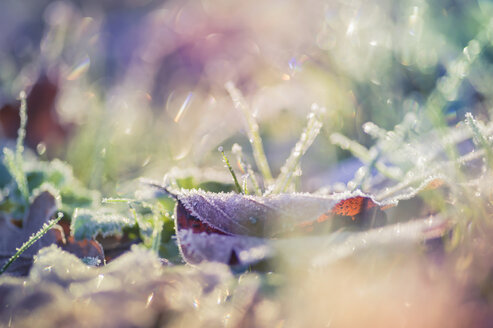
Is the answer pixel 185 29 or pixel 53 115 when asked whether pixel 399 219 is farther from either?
pixel 185 29

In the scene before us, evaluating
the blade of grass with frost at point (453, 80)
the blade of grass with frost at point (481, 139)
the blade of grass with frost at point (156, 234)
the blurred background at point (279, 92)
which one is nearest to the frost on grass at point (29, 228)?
the blade of grass with frost at point (156, 234)

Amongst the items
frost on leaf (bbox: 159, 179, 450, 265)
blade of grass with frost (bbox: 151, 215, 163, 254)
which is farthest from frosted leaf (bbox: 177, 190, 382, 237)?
blade of grass with frost (bbox: 151, 215, 163, 254)

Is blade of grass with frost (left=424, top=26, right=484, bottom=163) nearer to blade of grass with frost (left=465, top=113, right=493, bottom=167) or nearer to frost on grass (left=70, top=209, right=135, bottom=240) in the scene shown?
blade of grass with frost (left=465, top=113, right=493, bottom=167)

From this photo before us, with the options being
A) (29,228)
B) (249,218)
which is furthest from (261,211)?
(29,228)

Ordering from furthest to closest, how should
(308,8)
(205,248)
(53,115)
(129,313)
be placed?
(308,8)
(53,115)
(205,248)
(129,313)

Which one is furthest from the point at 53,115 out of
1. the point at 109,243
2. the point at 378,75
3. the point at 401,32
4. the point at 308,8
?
the point at 308,8

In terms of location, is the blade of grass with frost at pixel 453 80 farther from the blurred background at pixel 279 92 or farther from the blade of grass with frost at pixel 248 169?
the blade of grass with frost at pixel 248 169
